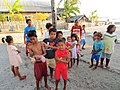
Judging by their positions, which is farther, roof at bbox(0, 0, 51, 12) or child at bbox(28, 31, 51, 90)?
roof at bbox(0, 0, 51, 12)

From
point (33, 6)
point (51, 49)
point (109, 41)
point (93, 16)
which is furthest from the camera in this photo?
point (93, 16)

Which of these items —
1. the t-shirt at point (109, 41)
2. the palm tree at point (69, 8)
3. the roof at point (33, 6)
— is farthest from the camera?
the roof at point (33, 6)

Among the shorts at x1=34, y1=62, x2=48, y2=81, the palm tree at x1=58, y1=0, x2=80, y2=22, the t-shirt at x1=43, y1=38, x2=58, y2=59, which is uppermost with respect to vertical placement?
the palm tree at x1=58, y1=0, x2=80, y2=22

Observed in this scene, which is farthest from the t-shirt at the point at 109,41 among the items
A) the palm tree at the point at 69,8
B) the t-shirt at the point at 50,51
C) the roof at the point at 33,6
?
the roof at the point at 33,6

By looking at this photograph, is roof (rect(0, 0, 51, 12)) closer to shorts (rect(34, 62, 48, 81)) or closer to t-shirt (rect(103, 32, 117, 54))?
t-shirt (rect(103, 32, 117, 54))

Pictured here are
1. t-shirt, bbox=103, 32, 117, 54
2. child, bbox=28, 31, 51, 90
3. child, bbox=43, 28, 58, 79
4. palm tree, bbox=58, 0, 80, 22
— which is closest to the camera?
child, bbox=28, 31, 51, 90

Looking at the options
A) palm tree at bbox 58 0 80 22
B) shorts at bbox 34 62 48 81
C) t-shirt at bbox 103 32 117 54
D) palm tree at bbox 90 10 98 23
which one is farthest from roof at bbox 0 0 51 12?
shorts at bbox 34 62 48 81

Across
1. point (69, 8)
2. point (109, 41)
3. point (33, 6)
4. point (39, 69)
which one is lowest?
point (39, 69)

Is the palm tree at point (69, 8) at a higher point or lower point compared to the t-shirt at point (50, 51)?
higher

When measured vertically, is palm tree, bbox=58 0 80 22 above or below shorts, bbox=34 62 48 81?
above

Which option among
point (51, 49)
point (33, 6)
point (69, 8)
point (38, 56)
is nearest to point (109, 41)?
point (51, 49)

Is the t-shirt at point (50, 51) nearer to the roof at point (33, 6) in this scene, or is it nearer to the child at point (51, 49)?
the child at point (51, 49)

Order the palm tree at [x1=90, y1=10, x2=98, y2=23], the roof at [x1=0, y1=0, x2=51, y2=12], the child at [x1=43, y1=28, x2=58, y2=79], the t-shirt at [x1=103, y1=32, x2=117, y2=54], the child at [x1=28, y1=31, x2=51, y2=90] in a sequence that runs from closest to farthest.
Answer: the child at [x1=28, y1=31, x2=51, y2=90] < the child at [x1=43, y1=28, x2=58, y2=79] < the t-shirt at [x1=103, y1=32, x2=117, y2=54] < the roof at [x1=0, y1=0, x2=51, y2=12] < the palm tree at [x1=90, y1=10, x2=98, y2=23]

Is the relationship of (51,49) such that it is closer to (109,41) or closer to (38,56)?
(38,56)
